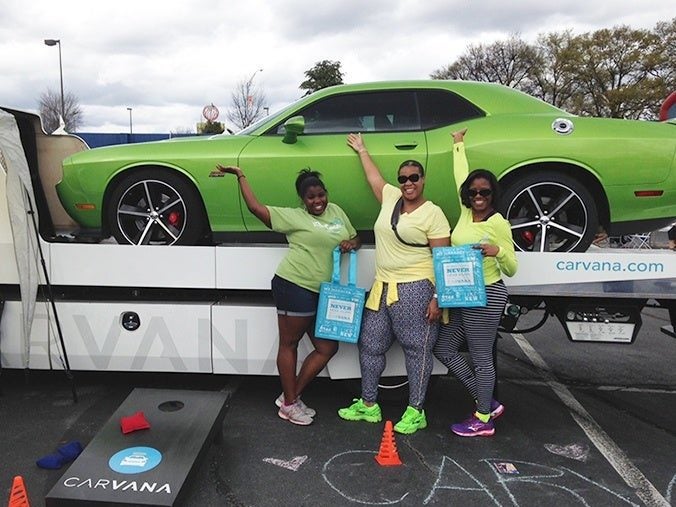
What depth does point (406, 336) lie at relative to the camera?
3.63 metres

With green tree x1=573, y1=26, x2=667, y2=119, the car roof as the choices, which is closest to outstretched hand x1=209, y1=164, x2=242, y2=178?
the car roof

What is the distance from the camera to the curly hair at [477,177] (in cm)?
339

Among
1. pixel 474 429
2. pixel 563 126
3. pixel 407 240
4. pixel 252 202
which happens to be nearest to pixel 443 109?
pixel 563 126

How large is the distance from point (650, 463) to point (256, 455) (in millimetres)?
2388

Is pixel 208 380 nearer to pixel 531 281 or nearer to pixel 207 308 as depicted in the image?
pixel 207 308

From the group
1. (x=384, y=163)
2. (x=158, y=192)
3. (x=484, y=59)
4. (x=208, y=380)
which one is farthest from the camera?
(x=484, y=59)

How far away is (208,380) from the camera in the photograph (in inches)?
188

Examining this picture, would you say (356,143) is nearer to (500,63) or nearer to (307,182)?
(307,182)

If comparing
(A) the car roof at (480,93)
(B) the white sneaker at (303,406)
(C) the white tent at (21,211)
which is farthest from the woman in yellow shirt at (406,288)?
(C) the white tent at (21,211)

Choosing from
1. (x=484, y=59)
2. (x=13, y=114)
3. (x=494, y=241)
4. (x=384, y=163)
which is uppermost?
(x=484, y=59)

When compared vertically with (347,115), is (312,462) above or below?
below

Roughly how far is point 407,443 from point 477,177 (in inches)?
67.5

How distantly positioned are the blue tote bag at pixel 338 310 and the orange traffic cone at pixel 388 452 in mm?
609

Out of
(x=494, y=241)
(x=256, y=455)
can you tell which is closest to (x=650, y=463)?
(x=494, y=241)
